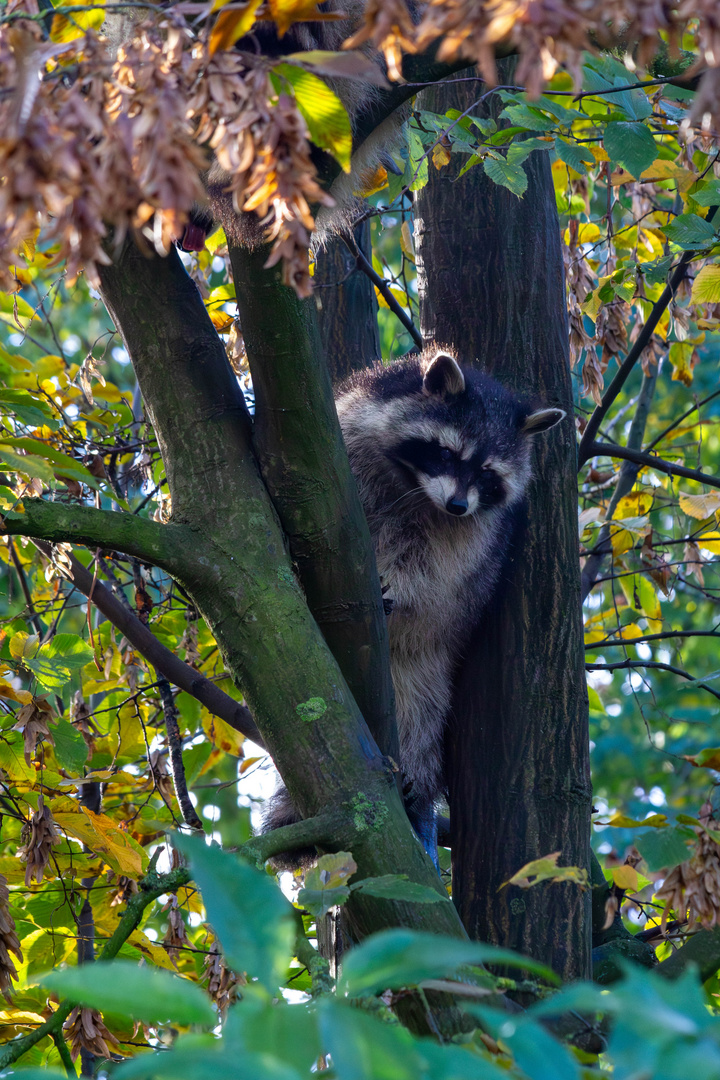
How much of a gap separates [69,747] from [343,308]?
1942 mm

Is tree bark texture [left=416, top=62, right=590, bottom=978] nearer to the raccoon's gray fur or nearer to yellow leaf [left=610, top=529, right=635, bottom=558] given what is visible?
the raccoon's gray fur

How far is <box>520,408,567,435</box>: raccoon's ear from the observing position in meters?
2.63

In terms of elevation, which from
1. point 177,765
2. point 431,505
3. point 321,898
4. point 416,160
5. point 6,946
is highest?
point 416,160

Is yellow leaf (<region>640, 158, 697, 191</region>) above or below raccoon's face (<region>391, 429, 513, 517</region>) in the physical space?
above

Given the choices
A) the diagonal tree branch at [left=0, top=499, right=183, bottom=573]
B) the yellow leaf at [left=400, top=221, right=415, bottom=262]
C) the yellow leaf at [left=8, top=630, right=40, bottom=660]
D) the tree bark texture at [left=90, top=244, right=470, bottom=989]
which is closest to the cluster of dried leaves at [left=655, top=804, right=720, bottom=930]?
the tree bark texture at [left=90, top=244, right=470, bottom=989]

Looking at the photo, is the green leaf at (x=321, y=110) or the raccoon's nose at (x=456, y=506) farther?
the raccoon's nose at (x=456, y=506)

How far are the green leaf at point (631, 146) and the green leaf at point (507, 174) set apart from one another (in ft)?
0.68

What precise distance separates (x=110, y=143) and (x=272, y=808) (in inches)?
94.0

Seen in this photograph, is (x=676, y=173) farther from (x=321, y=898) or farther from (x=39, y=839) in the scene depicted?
(x=39, y=839)

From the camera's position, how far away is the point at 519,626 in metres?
2.42

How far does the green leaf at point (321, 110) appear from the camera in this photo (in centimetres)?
103

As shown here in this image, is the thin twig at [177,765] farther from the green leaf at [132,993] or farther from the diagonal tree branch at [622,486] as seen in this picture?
the green leaf at [132,993]

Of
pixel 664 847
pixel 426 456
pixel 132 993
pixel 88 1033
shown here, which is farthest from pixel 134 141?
pixel 426 456

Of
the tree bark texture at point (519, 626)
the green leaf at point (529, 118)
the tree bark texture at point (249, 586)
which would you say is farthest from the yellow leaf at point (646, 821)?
the green leaf at point (529, 118)
